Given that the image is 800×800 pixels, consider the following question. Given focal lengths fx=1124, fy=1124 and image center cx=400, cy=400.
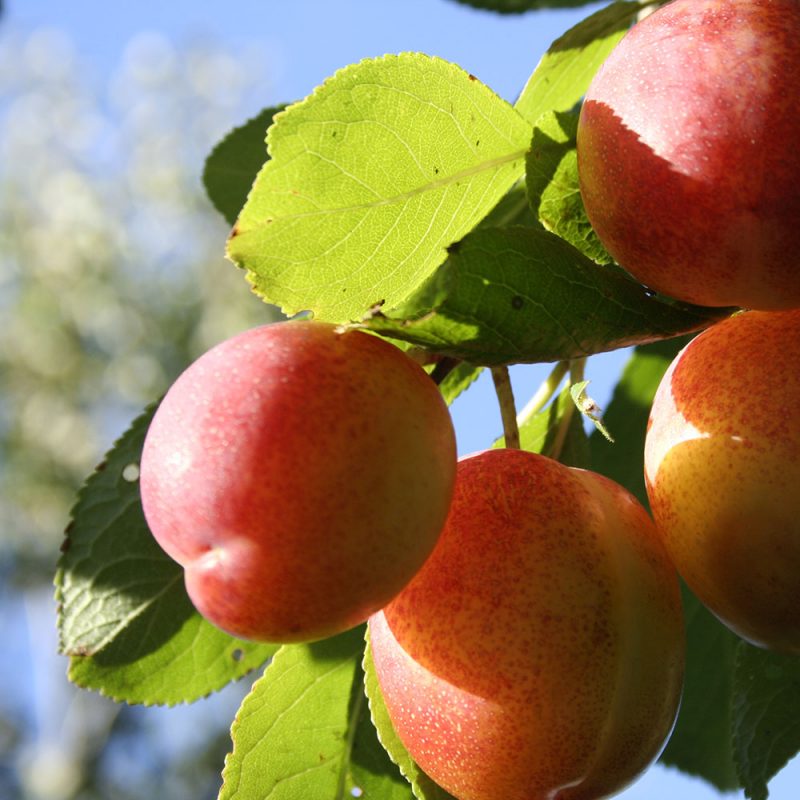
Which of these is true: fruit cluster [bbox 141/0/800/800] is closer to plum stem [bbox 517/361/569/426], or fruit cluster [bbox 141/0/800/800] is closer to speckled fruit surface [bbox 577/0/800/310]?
speckled fruit surface [bbox 577/0/800/310]

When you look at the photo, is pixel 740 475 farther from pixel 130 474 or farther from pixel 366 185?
pixel 130 474

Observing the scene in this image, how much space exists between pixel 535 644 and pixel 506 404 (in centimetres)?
27

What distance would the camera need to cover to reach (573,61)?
1.19 meters

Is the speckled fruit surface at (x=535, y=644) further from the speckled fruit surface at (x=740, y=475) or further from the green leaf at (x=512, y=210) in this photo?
the green leaf at (x=512, y=210)

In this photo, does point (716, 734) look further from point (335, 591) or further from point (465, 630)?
point (335, 591)

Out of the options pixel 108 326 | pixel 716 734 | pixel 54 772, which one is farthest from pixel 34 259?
pixel 716 734

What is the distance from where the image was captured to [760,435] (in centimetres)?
83

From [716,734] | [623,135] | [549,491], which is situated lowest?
[716,734]

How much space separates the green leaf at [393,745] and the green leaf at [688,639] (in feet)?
1.54

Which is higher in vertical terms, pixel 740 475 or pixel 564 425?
pixel 740 475

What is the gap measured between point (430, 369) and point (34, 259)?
12.9m

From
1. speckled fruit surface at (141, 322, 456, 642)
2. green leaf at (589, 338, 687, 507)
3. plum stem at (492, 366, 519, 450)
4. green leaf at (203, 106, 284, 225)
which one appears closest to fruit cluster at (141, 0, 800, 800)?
speckled fruit surface at (141, 322, 456, 642)

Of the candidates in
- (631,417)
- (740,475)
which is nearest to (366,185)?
(740,475)

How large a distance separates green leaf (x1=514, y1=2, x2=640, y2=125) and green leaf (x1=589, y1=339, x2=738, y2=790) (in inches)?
13.4
